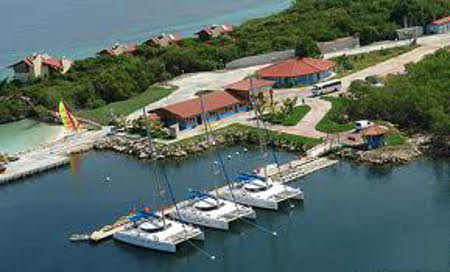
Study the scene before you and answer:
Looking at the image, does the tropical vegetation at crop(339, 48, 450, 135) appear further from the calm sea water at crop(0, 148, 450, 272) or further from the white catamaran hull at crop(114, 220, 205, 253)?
the white catamaran hull at crop(114, 220, 205, 253)

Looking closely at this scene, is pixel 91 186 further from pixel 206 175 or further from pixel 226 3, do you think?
pixel 226 3

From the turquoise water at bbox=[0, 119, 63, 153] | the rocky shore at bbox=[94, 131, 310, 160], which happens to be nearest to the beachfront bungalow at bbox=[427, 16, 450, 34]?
the rocky shore at bbox=[94, 131, 310, 160]

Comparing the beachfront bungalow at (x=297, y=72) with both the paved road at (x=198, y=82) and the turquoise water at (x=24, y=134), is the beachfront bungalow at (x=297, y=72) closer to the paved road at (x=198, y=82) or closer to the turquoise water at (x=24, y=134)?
the paved road at (x=198, y=82)

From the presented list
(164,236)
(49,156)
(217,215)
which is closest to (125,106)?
(49,156)

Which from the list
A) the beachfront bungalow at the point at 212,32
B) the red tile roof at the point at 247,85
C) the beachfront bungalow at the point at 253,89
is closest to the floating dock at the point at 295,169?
the beachfront bungalow at the point at 253,89

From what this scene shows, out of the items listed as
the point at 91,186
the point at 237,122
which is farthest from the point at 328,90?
the point at 91,186

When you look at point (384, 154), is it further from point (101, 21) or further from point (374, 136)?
point (101, 21)
